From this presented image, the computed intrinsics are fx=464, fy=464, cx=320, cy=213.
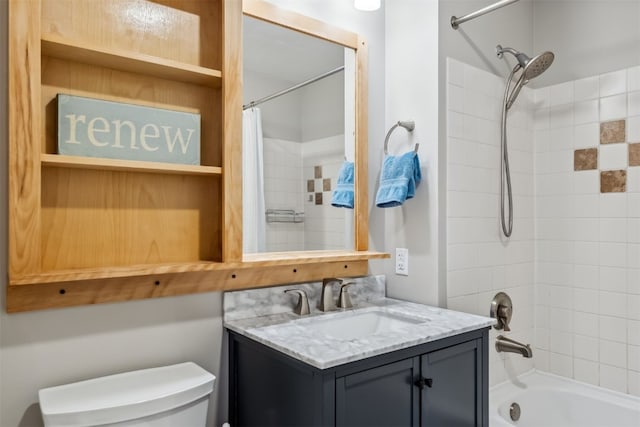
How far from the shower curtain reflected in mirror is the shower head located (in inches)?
49.8

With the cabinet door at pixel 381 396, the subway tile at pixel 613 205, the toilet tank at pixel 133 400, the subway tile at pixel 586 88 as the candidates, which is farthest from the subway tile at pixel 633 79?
the toilet tank at pixel 133 400

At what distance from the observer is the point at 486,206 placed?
2242mm

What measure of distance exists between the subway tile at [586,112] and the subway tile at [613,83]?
60 mm

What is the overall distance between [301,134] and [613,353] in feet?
5.97

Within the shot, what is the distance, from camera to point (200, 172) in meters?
1.60

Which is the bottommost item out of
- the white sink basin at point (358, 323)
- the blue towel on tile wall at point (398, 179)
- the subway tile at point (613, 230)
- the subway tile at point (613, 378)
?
the subway tile at point (613, 378)

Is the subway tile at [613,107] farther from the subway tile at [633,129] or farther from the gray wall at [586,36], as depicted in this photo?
the gray wall at [586,36]

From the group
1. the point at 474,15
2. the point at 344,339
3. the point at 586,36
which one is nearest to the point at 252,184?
the point at 344,339

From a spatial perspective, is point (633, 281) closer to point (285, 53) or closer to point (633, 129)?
point (633, 129)

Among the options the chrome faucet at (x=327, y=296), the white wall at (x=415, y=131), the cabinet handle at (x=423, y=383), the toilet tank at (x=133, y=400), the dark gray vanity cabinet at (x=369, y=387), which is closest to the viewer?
the toilet tank at (x=133, y=400)

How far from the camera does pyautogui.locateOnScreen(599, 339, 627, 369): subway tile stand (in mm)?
2201

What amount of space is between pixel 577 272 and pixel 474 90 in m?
1.07

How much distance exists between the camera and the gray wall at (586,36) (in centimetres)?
222

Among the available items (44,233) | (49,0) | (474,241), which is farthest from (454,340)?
(49,0)
